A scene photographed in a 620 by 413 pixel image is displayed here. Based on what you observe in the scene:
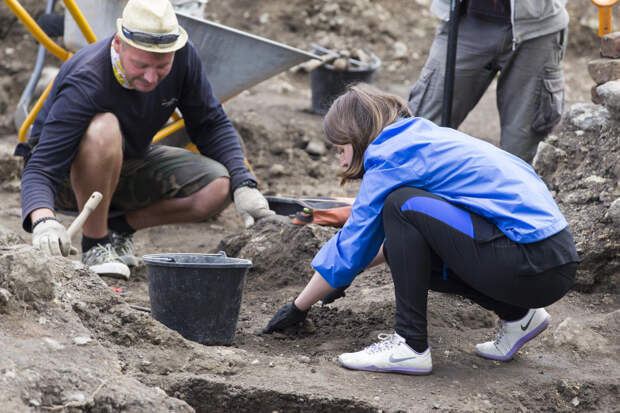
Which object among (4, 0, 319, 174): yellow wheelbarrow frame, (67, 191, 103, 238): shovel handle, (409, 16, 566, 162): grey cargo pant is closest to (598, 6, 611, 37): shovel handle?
(409, 16, 566, 162): grey cargo pant

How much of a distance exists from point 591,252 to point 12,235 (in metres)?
2.34

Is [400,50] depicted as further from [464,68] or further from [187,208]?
[187,208]

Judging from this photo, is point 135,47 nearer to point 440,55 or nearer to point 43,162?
point 43,162

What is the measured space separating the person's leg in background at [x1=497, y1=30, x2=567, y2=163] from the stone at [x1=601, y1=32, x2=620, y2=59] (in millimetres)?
297

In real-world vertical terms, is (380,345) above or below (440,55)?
below

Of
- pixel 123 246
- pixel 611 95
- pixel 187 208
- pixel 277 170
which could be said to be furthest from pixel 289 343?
pixel 277 170

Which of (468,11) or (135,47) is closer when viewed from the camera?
(135,47)

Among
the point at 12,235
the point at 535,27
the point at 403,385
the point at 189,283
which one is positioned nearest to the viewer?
the point at 403,385

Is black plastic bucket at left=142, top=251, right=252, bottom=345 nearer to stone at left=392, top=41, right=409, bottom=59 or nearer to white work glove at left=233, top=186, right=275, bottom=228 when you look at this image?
white work glove at left=233, top=186, right=275, bottom=228

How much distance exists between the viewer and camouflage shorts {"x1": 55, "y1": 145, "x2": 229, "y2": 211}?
3.78m

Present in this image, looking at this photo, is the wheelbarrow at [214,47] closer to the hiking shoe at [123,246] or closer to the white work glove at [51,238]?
the hiking shoe at [123,246]

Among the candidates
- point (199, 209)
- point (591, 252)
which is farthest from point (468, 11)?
point (199, 209)

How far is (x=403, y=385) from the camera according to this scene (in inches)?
94.7

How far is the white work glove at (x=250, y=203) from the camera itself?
11.7 ft
